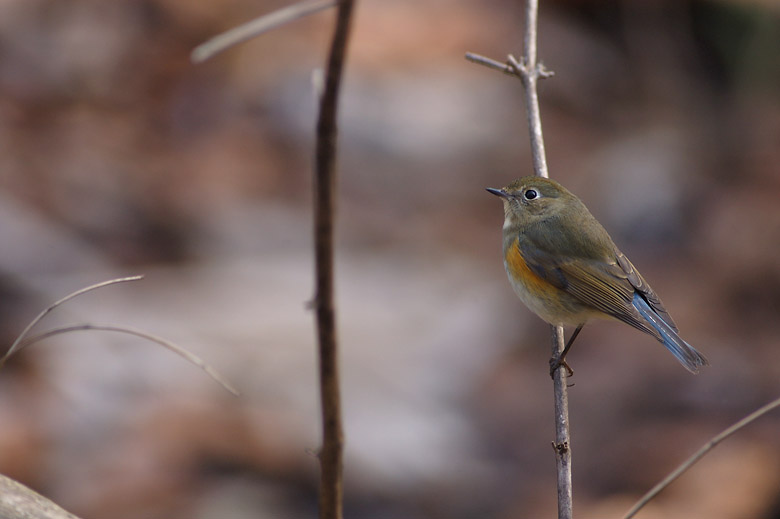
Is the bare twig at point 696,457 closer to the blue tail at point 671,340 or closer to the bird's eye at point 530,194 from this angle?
the blue tail at point 671,340

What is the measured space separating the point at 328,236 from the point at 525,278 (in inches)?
106

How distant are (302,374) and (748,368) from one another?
3.57m

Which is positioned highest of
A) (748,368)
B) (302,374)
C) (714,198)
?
(714,198)

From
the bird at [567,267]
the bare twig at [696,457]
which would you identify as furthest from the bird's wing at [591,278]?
the bare twig at [696,457]

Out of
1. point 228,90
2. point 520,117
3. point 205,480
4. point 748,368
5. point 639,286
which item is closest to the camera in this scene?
point 639,286

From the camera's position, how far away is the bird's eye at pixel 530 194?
3807mm

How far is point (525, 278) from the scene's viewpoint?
373 cm

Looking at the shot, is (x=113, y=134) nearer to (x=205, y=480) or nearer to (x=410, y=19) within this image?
(x=410, y=19)

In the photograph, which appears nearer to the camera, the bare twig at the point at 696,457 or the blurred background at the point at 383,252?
the bare twig at the point at 696,457

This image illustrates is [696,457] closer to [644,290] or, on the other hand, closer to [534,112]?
[534,112]

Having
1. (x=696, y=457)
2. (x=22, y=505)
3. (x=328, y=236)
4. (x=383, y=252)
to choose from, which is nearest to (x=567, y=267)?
(x=696, y=457)

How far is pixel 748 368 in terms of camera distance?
6992mm

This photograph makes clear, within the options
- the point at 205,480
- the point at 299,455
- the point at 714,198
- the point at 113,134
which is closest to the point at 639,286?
the point at 299,455

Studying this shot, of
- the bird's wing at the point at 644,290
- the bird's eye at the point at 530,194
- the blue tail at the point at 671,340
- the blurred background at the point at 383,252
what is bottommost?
the blue tail at the point at 671,340
